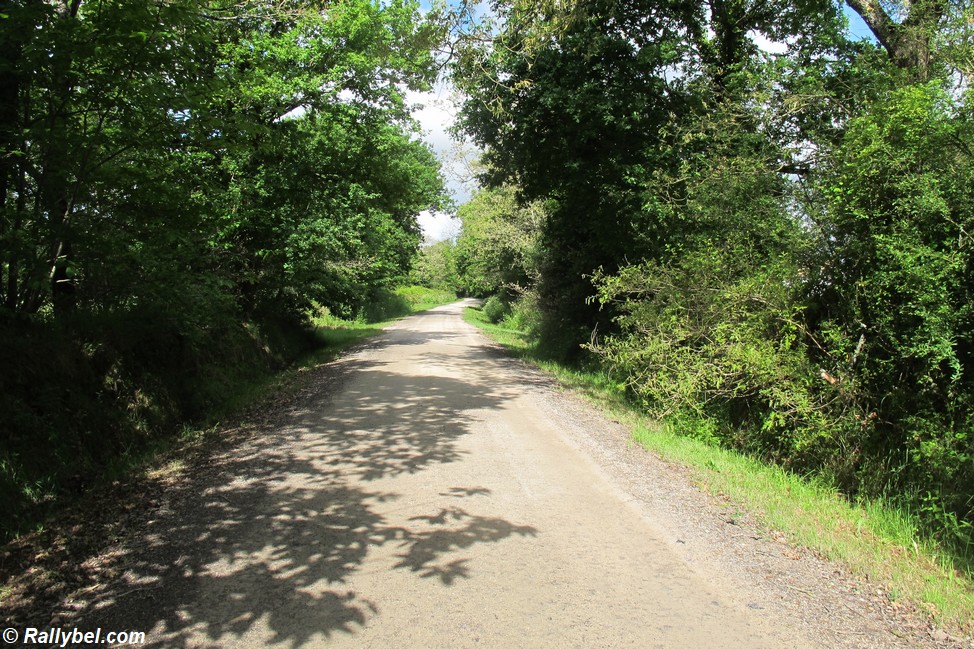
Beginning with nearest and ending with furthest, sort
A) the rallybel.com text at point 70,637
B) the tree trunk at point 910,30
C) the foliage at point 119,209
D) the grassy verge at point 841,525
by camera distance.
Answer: the rallybel.com text at point 70,637 < the grassy verge at point 841,525 < the foliage at point 119,209 < the tree trunk at point 910,30

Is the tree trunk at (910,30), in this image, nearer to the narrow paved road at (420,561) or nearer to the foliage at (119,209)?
the foliage at (119,209)

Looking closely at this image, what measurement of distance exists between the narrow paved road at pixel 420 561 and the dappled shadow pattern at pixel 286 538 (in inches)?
0.6

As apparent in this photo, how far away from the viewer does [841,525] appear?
5176mm

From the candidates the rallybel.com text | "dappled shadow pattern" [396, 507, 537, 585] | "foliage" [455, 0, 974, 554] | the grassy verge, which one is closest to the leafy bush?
"foliage" [455, 0, 974, 554]

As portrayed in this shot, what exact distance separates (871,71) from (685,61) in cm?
391

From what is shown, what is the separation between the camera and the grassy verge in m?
3.97

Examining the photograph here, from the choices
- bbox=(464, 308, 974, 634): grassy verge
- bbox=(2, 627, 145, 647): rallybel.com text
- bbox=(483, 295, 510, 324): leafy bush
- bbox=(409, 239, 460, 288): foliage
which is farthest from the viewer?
bbox=(409, 239, 460, 288): foliage

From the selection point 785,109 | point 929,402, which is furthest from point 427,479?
point 785,109

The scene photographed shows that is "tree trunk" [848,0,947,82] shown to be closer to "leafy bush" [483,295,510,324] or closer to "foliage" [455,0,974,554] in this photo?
"foliage" [455,0,974,554]

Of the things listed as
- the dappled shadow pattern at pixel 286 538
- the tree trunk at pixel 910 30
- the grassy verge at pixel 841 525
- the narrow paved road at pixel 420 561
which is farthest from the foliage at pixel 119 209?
the tree trunk at pixel 910 30

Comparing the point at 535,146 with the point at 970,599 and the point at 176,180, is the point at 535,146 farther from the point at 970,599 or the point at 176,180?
the point at 970,599

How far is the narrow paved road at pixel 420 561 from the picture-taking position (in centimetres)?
331

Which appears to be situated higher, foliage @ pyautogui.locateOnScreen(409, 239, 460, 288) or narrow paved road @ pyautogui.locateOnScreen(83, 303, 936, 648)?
foliage @ pyautogui.locateOnScreen(409, 239, 460, 288)

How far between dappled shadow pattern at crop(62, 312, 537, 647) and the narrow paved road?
2 centimetres
